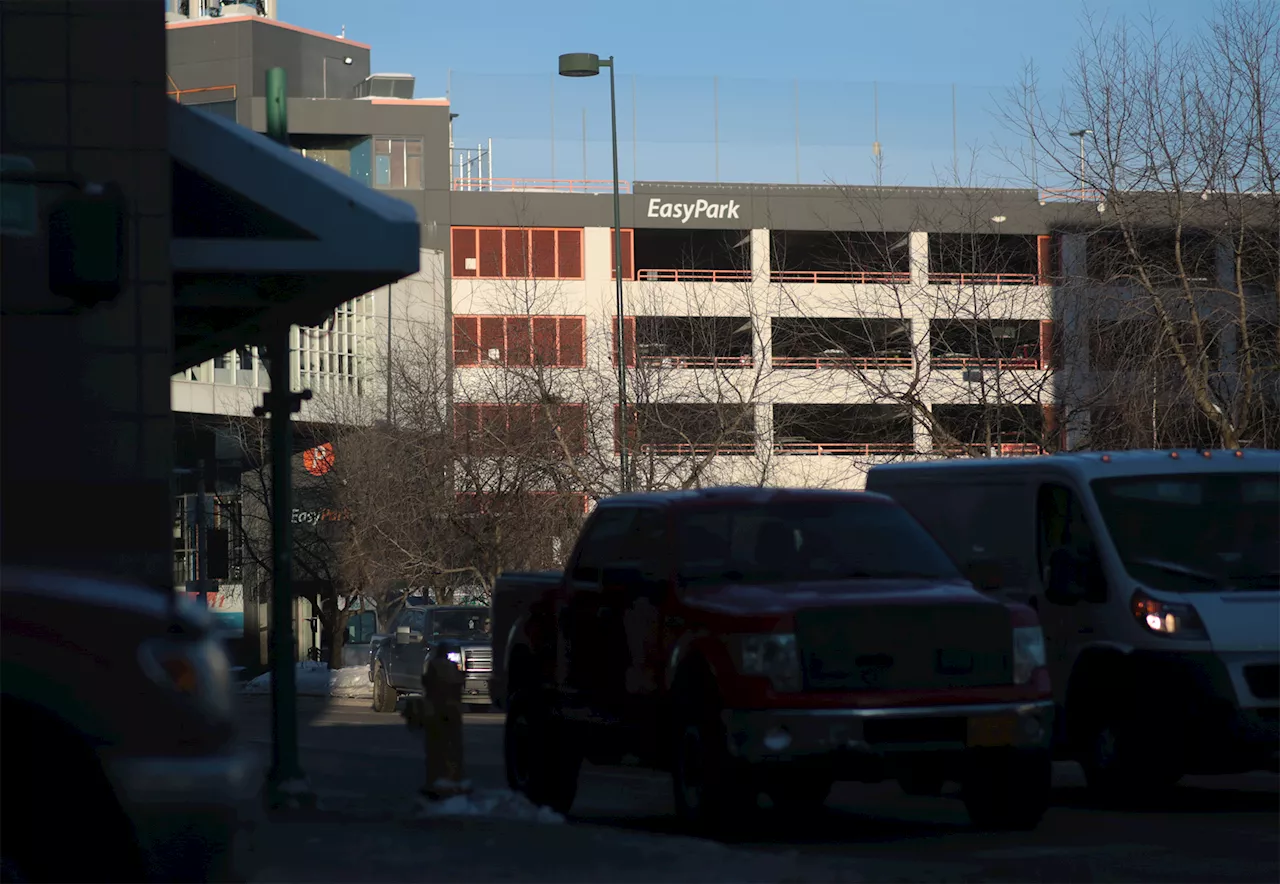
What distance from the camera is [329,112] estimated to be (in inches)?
2805

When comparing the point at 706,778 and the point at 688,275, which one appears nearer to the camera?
the point at 706,778

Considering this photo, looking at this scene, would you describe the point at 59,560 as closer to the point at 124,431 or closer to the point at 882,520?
the point at 124,431

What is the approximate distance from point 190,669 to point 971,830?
619 cm

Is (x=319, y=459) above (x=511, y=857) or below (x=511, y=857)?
above

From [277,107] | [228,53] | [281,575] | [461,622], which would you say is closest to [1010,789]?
[281,575]

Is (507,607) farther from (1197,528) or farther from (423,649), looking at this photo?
(423,649)

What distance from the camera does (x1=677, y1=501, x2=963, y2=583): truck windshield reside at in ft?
36.9

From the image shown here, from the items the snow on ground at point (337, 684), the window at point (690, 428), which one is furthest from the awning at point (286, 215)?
the snow on ground at point (337, 684)

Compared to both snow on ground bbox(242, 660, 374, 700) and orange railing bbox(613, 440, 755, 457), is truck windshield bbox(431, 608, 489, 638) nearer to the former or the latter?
orange railing bbox(613, 440, 755, 457)

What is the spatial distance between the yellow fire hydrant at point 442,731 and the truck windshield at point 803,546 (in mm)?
1815

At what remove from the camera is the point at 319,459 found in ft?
148

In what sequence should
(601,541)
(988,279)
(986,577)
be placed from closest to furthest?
(986,577), (601,541), (988,279)

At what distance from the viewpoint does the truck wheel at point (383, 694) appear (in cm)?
3027

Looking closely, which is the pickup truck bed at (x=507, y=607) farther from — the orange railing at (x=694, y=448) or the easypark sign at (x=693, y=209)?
the easypark sign at (x=693, y=209)
